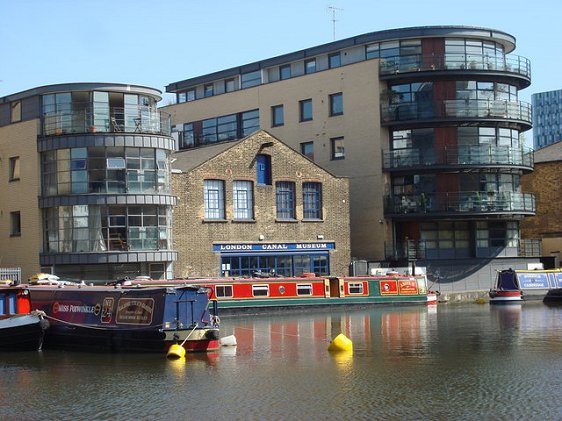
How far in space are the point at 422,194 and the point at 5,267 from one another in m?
22.8

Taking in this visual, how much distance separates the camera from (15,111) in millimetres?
45156

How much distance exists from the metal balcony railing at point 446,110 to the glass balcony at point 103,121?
51.0ft

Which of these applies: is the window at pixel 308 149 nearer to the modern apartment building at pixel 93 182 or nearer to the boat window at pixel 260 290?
the modern apartment building at pixel 93 182

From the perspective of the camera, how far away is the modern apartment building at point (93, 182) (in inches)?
1673

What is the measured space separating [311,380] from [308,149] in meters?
35.8

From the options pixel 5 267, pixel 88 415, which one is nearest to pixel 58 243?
pixel 5 267

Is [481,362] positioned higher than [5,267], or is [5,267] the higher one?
[5,267]

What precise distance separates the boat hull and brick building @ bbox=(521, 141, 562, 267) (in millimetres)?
39884

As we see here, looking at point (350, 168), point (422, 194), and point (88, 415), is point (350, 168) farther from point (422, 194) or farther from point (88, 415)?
point (88, 415)

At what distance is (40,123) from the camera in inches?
1714

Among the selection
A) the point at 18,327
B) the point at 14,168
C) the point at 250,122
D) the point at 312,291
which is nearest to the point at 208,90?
the point at 250,122

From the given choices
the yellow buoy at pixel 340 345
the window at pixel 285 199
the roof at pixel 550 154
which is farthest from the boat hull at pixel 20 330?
the roof at pixel 550 154

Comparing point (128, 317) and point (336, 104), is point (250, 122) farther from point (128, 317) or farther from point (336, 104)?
point (128, 317)

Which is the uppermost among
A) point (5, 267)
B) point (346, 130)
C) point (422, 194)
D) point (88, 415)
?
point (346, 130)
